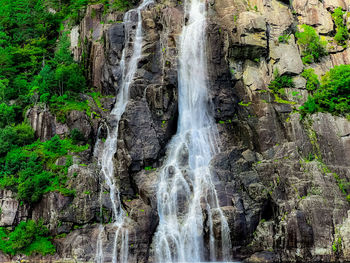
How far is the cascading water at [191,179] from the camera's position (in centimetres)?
2072

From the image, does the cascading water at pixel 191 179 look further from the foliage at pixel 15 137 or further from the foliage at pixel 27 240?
the foliage at pixel 15 137

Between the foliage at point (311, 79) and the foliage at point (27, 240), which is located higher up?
the foliage at point (311, 79)

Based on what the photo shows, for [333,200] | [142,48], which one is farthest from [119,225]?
[142,48]

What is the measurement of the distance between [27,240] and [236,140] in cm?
1719

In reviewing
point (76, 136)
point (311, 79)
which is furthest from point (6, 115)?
point (311, 79)

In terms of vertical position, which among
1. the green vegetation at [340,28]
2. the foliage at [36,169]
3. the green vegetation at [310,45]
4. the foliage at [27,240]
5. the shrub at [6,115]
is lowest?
the foliage at [27,240]

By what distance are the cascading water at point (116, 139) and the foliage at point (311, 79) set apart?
15619 mm

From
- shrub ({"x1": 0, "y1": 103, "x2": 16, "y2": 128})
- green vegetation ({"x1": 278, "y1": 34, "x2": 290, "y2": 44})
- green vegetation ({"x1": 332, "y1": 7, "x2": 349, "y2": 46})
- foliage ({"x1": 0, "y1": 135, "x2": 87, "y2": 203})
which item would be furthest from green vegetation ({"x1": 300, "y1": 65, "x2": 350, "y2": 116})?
shrub ({"x1": 0, "y1": 103, "x2": 16, "y2": 128})

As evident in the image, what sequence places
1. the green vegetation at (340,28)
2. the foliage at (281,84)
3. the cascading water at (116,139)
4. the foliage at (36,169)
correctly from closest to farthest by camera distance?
the cascading water at (116,139)
the foliage at (36,169)
the foliage at (281,84)
the green vegetation at (340,28)

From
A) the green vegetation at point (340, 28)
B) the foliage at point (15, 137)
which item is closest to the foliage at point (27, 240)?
the foliage at point (15, 137)

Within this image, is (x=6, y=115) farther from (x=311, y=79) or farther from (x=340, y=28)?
(x=340, y=28)

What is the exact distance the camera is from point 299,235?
2059 cm

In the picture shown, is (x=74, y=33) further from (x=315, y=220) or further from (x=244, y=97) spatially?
(x=315, y=220)

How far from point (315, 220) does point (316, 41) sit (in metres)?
19.2
